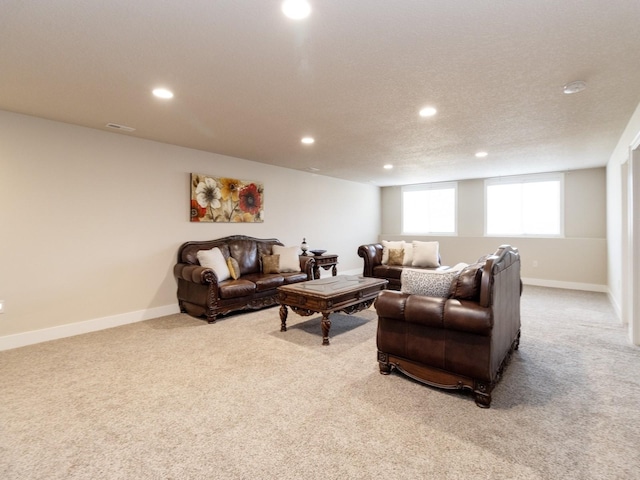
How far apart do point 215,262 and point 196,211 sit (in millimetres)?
939

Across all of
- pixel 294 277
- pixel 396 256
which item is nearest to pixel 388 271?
pixel 396 256

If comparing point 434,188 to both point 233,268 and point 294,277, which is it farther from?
point 233,268

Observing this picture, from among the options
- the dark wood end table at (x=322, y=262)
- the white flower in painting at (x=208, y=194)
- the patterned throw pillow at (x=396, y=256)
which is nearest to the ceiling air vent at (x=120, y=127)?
the white flower in painting at (x=208, y=194)

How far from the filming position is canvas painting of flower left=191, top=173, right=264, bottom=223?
15.9 feet

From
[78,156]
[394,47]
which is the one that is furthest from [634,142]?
[78,156]

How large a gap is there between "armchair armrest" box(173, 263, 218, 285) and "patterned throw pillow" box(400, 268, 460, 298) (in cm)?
248

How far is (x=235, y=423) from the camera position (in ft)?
6.59

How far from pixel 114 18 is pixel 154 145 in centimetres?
280

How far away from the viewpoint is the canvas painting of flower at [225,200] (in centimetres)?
483

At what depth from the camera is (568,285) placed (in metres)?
6.33

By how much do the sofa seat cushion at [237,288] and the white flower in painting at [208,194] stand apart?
52.1 inches

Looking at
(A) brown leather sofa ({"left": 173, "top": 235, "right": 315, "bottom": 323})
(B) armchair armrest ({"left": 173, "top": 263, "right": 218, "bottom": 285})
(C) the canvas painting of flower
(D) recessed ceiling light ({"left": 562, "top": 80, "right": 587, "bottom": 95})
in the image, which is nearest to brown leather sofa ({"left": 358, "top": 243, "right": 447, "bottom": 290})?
(A) brown leather sofa ({"left": 173, "top": 235, "right": 315, "bottom": 323})

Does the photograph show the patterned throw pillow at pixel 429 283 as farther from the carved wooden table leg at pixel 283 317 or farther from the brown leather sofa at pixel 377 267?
the brown leather sofa at pixel 377 267

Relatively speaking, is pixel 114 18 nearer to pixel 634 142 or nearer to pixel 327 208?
pixel 634 142
